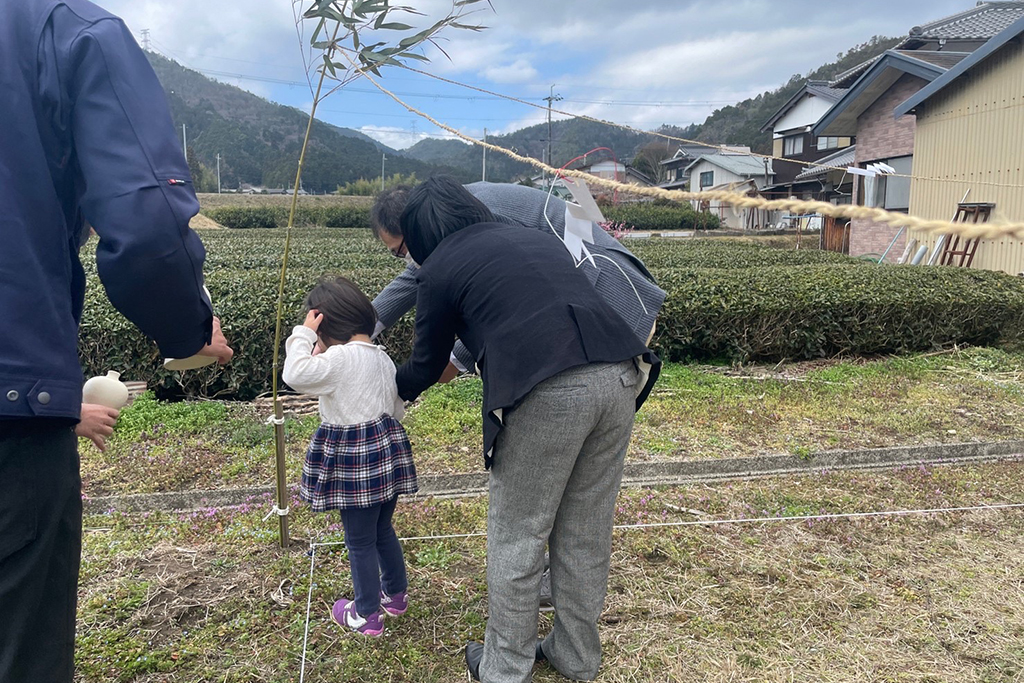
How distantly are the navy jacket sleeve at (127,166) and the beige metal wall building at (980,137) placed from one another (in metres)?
11.7

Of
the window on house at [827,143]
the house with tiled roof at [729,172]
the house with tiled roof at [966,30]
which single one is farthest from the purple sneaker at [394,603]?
the house with tiled roof at [729,172]

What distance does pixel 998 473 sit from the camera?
4008mm

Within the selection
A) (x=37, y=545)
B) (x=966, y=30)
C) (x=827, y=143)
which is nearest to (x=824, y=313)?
(x=37, y=545)

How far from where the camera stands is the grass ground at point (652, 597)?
2314 mm

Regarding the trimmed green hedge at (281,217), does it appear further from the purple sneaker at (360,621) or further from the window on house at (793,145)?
the purple sneaker at (360,621)

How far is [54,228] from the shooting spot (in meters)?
1.28

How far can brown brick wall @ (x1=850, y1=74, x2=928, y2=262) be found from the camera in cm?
1582

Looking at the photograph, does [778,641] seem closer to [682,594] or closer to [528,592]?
[682,594]

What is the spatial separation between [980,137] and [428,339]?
13741 millimetres

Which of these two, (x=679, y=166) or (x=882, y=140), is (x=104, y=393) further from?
(x=679, y=166)

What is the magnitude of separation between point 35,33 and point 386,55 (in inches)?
50.7

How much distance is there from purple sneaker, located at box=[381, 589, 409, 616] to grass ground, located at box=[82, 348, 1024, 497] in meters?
1.42

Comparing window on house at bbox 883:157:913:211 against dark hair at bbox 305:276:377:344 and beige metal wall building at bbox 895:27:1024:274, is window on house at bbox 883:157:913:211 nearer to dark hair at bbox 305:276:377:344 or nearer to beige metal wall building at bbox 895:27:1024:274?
beige metal wall building at bbox 895:27:1024:274

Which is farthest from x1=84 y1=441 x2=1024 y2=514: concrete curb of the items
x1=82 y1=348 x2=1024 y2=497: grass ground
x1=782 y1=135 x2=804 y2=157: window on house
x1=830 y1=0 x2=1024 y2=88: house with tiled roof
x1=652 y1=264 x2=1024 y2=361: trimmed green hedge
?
x1=782 y1=135 x2=804 y2=157: window on house
